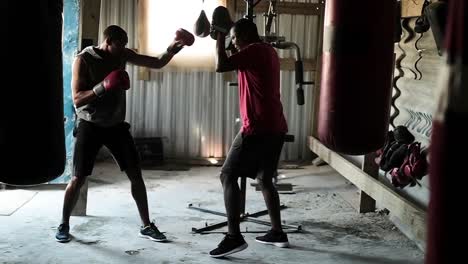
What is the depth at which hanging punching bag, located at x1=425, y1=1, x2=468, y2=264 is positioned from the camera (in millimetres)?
913

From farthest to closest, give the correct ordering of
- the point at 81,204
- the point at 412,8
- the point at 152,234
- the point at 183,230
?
the point at 81,204 → the point at 183,230 → the point at 412,8 → the point at 152,234

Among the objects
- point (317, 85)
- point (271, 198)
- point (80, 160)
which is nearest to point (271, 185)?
point (271, 198)

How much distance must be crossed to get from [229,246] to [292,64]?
13.0ft

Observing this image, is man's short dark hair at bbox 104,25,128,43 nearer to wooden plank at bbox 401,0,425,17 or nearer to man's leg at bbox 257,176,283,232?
man's leg at bbox 257,176,283,232

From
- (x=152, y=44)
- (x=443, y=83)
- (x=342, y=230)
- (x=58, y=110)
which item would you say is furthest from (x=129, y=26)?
(x=443, y=83)

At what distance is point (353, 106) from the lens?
1.68 m

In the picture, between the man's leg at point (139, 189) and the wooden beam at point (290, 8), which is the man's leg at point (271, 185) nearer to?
the man's leg at point (139, 189)

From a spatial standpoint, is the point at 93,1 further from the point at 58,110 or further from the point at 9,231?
the point at 58,110

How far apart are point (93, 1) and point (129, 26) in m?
2.69

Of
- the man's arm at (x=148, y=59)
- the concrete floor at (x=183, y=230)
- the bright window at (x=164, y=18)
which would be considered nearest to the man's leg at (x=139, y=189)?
the concrete floor at (x=183, y=230)

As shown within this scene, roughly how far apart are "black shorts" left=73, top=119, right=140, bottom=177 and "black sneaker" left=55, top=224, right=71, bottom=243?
39cm

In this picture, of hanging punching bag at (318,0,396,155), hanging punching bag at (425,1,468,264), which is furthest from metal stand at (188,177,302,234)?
hanging punching bag at (425,1,468,264)

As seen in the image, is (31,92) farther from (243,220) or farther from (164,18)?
(164,18)

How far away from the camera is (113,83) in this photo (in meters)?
3.47
